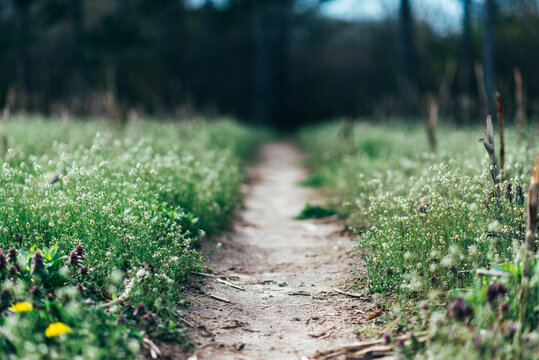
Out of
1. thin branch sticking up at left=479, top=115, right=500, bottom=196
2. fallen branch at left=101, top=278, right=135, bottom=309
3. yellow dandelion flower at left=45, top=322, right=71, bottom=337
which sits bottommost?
fallen branch at left=101, top=278, right=135, bottom=309

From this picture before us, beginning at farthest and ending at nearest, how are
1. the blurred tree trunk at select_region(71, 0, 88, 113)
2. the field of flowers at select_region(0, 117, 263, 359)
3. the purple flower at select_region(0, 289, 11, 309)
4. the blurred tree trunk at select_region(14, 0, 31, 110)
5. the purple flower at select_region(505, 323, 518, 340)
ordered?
the blurred tree trunk at select_region(71, 0, 88, 113), the blurred tree trunk at select_region(14, 0, 31, 110), the purple flower at select_region(0, 289, 11, 309), the field of flowers at select_region(0, 117, 263, 359), the purple flower at select_region(505, 323, 518, 340)

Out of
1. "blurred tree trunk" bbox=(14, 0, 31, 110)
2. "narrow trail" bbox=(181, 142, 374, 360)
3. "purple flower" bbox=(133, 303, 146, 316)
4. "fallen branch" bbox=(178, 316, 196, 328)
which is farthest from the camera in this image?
"blurred tree trunk" bbox=(14, 0, 31, 110)

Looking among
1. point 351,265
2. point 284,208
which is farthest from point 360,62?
point 351,265

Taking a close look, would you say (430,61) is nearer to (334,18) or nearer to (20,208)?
(334,18)

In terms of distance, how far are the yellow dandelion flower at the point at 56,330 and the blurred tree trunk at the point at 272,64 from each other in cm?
2715

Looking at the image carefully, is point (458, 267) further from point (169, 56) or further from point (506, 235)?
point (169, 56)

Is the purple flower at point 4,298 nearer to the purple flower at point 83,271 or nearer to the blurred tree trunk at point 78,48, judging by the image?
the purple flower at point 83,271

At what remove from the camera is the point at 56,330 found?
2332mm

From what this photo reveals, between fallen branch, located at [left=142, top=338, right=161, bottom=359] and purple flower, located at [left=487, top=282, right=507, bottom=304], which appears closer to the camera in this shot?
purple flower, located at [left=487, top=282, right=507, bottom=304]

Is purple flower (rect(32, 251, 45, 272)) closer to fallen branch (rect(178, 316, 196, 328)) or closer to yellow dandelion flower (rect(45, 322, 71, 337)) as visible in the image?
yellow dandelion flower (rect(45, 322, 71, 337))

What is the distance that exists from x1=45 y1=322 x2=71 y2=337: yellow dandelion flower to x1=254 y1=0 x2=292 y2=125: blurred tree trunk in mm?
27153

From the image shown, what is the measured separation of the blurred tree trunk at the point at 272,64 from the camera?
94.5 ft

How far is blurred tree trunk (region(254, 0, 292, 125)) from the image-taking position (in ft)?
94.5

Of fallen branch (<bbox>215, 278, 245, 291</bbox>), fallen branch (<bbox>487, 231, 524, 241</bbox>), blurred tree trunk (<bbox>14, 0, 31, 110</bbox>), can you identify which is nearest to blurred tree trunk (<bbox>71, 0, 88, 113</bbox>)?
blurred tree trunk (<bbox>14, 0, 31, 110</bbox>)
